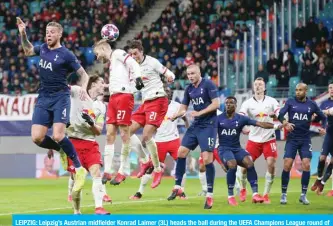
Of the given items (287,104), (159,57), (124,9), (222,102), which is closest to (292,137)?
(287,104)

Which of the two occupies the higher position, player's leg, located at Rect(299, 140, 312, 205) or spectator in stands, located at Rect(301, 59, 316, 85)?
spectator in stands, located at Rect(301, 59, 316, 85)

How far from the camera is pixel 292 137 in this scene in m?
18.2

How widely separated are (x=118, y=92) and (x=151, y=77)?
1.23m

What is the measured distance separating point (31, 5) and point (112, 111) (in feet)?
72.6

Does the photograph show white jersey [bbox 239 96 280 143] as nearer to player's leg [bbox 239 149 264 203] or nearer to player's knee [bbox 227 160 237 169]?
player's leg [bbox 239 149 264 203]

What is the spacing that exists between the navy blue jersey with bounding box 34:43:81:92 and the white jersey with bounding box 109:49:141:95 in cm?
203

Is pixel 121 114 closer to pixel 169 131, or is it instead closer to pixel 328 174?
pixel 169 131

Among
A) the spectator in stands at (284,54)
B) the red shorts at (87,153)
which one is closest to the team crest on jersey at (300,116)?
the red shorts at (87,153)

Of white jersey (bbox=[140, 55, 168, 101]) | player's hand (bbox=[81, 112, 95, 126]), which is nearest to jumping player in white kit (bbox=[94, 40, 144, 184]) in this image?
white jersey (bbox=[140, 55, 168, 101])

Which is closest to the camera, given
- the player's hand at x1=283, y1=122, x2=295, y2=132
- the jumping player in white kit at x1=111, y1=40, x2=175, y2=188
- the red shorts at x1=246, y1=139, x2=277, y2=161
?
the player's hand at x1=283, y1=122, x2=295, y2=132

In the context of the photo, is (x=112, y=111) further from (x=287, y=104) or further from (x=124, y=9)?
(x=124, y=9)

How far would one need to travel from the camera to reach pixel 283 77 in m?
29.0

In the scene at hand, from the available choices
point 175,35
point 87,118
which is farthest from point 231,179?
point 175,35

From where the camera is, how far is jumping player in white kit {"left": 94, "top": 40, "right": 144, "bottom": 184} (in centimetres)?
1659
